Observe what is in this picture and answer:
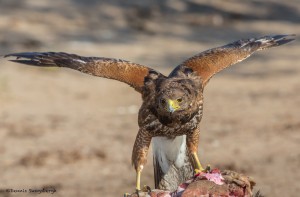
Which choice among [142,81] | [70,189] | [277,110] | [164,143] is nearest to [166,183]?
[164,143]

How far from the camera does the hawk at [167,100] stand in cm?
696

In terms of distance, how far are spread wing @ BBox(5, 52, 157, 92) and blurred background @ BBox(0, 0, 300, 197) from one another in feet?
8.38

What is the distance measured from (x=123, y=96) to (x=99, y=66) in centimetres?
752

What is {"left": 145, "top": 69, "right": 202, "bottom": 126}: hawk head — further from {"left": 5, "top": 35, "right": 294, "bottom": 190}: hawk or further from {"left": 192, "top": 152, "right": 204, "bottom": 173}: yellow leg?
{"left": 192, "top": 152, "right": 204, "bottom": 173}: yellow leg

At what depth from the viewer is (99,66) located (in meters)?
7.54

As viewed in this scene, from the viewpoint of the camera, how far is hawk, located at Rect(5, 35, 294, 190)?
696 cm

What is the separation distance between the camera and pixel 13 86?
15328 mm

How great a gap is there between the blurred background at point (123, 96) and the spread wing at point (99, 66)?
2.55m

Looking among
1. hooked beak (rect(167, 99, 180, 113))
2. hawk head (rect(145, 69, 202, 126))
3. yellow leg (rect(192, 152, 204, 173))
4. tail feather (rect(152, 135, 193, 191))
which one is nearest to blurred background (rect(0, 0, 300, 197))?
tail feather (rect(152, 135, 193, 191))

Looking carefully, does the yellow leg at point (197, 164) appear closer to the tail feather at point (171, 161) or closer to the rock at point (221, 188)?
the tail feather at point (171, 161)

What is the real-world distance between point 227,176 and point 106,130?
699 cm

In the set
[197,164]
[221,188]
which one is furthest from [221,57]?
[221,188]

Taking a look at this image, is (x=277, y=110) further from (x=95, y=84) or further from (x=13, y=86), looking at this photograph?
(x=13, y=86)

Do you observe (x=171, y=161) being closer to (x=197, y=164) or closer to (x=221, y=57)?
(x=197, y=164)
